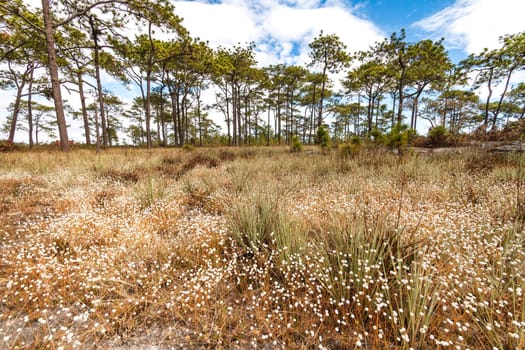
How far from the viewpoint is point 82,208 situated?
108 inches

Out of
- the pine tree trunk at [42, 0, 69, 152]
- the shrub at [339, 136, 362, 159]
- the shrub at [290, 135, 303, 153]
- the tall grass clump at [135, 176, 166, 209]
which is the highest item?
the pine tree trunk at [42, 0, 69, 152]

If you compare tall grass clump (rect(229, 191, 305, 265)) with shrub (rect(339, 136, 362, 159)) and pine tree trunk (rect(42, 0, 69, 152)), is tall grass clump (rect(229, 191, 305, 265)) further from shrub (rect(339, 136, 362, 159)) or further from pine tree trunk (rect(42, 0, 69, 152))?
pine tree trunk (rect(42, 0, 69, 152))

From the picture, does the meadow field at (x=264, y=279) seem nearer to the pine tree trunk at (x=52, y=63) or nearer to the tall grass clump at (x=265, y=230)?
the tall grass clump at (x=265, y=230)

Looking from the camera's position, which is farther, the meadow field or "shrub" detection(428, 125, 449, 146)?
"shrub" detection(428, 125, 449, 146)

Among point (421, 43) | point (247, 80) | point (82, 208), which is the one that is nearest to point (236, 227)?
point (82, 208)

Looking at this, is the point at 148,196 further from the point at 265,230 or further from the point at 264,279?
the point at 264,279

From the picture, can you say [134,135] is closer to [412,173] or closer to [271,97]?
[271,97]

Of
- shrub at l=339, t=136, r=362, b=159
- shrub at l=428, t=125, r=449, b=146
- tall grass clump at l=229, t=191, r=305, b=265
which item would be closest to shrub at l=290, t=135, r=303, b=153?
shrub at l=339, t=136, r=362, b=159

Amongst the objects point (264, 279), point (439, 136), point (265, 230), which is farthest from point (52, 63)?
point (439, 136)

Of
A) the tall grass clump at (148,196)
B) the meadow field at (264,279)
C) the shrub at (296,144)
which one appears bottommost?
the meadow field at (264,279)

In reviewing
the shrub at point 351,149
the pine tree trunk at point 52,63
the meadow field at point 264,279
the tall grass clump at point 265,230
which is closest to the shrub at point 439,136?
the shrub at point 351,149

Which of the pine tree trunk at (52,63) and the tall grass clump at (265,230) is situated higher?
the pine tree trunk at (52,63)

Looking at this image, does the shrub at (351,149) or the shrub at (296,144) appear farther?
the shrub at (296,144)

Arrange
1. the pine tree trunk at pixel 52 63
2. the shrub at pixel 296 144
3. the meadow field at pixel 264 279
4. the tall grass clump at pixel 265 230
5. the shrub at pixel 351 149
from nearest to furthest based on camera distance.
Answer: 1. the meadow field at pixel 264 279
2. the tall grass clump at pixel 265 230
3. the pine tree trunk at pixel 52 63
4. the shrub at pixel 351 149
5. the shrub at pixel 296 144
